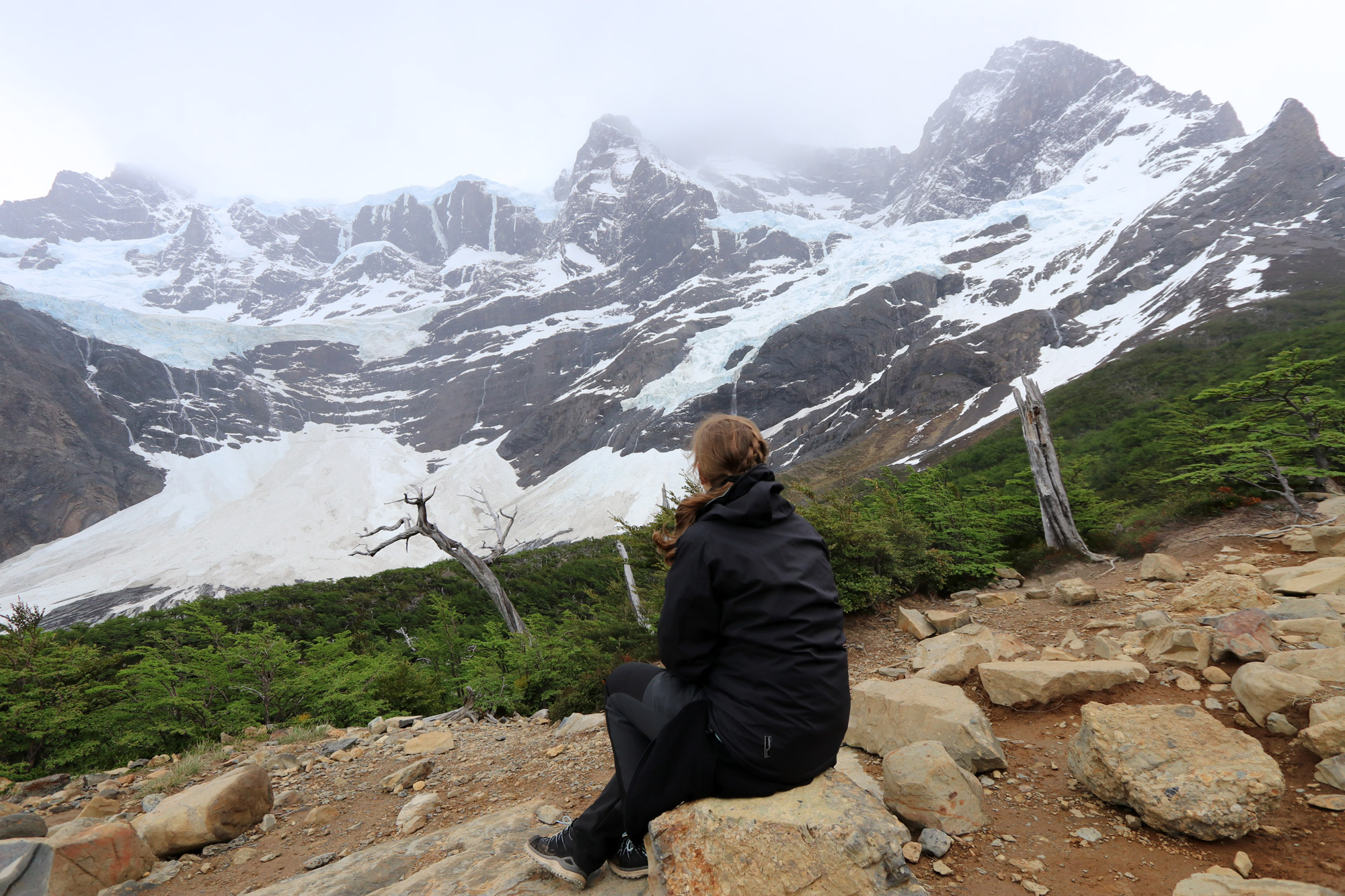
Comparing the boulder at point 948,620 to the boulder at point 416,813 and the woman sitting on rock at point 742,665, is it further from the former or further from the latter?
the boulder at point 416,813

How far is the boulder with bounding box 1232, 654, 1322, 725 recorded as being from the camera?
2.40 m

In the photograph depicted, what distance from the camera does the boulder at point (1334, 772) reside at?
6.53 ft

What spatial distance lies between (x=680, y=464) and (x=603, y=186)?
124443 mm

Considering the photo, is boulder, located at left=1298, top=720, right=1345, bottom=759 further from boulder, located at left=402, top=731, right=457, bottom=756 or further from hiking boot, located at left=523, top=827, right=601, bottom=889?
boulder, located at left=402, top=731, right=457, bottom=756

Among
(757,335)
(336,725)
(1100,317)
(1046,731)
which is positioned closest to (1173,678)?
(1046,731)

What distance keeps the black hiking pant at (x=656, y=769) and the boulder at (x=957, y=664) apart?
253cm

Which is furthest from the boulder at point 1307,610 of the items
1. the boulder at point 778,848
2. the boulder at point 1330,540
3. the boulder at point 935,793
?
the boulder at point 778,848

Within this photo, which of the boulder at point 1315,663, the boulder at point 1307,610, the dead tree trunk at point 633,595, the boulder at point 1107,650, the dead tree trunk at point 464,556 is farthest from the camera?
the dead tree trunk at point 464,556

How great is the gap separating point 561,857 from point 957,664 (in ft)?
9.83

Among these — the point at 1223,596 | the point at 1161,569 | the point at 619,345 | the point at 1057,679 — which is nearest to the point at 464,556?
the point at 1057,679

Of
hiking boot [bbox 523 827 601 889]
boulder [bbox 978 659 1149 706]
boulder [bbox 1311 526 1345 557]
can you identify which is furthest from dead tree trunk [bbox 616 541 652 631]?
boulder [bbox 1311 526 1345 557]

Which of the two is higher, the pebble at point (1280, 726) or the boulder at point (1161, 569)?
the pebble at point (1280, 726)

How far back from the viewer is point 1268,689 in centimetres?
247

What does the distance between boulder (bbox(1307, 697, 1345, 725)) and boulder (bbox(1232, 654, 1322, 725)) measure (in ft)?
0.55
